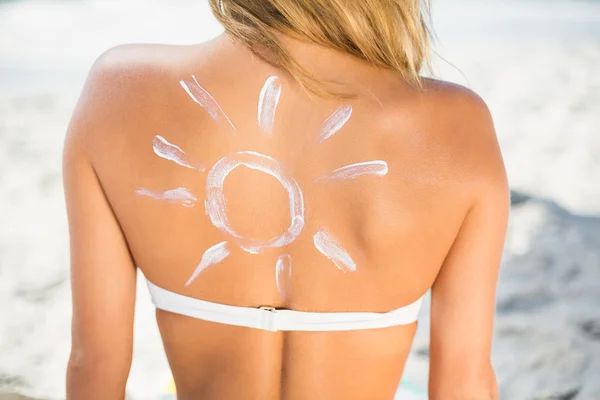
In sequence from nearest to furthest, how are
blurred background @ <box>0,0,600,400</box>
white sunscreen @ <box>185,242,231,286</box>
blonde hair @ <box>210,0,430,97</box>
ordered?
blonde hair @ <box>210,0,430,97</box>
white sunscreen @ <box>185,242,231,286</box>
blurred background @ <box>0,0,600,400</box>

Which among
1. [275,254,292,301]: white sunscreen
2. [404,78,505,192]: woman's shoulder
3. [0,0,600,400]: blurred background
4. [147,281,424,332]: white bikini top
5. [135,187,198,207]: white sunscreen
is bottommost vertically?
[0,0,600,400]: blurred background

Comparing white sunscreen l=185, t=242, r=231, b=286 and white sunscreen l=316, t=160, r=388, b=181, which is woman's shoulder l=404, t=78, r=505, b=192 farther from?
white sunscreen l=185, t=242, r=231, b=286

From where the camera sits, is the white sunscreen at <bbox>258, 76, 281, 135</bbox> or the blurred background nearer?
the white sunscreen at <bbox>258, 76, 281, 135</bbox>

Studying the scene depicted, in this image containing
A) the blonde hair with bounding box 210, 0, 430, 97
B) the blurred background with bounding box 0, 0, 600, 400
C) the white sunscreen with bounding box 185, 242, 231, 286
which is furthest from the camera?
the blurred background with bounding box 0, 0, 600, 400

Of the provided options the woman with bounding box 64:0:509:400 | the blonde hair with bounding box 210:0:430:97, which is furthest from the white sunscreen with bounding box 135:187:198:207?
the blonde hair with bounding box 210:0:430:97

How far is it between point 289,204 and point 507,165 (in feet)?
11.3

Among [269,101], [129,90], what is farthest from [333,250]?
[129,90]

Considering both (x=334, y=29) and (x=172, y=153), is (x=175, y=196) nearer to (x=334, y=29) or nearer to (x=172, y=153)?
(x=172, y=153)

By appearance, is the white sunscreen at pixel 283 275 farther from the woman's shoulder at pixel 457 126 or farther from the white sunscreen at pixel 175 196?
the woman's shoulder at pixel 457 126

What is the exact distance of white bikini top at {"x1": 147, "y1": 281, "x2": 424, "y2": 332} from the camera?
1.08 meters

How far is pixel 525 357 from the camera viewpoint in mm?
2654

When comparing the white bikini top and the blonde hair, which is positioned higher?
the blonde hair

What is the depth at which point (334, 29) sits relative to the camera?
3.19ft

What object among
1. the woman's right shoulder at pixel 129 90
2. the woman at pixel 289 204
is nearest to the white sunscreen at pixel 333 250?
the woman at pixel 289 204
